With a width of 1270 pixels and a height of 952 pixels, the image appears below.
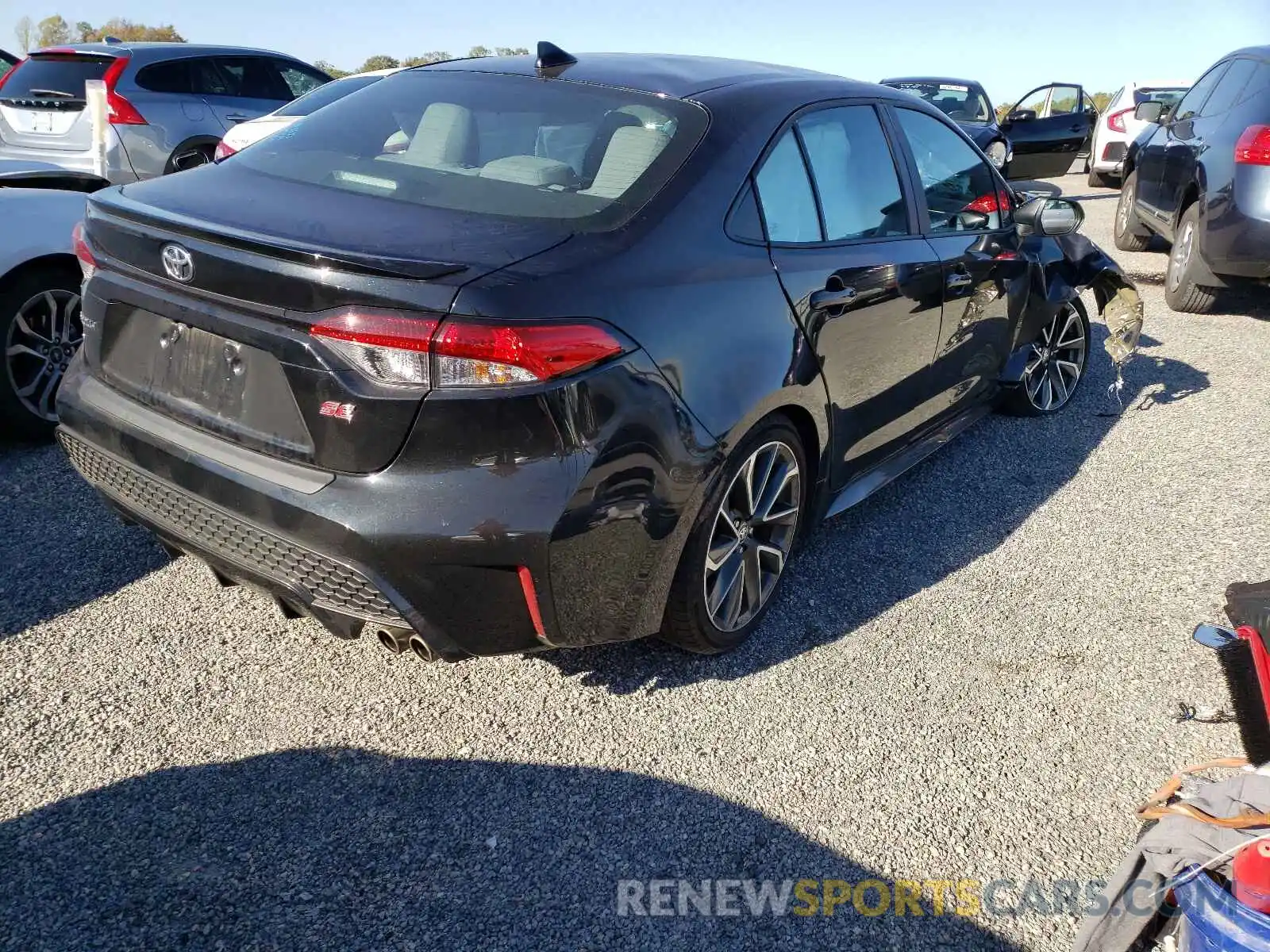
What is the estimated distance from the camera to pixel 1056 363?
5.18 metres

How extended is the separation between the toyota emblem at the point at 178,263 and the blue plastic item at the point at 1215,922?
2.43 m

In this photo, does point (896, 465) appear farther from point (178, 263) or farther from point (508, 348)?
point (178, 263)

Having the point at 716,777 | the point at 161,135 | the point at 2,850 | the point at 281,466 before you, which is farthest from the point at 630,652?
the point at 161,135

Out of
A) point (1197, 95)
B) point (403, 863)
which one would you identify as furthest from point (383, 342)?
point (1197, 95)

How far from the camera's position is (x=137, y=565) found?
3.25 m

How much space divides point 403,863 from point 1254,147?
21.7 feet

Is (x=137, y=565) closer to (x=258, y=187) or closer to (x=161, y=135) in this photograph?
(x=258, y=187)

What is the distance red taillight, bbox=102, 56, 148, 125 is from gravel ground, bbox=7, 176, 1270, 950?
5.31m

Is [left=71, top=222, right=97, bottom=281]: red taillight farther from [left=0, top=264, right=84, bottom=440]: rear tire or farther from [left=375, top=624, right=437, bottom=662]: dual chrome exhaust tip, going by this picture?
[left=0, top=264, right=84, bottom=440]: rear tire

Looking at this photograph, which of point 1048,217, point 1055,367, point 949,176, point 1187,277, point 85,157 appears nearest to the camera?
point 949,176

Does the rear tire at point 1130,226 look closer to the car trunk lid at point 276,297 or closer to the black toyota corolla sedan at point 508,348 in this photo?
the black toyota corolla sedan at point 508,348

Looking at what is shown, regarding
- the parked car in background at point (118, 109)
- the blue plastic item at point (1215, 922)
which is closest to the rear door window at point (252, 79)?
the parked car in background at point (118, 109)

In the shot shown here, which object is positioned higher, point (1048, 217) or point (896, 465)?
point (1048, 217)

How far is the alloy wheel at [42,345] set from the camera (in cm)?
394
